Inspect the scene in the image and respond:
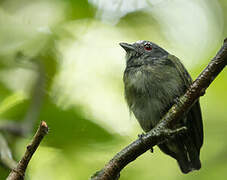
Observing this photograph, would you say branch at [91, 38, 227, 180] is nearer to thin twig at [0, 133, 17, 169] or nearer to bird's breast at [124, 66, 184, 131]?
thin twig at [0, 133, 17, 169]

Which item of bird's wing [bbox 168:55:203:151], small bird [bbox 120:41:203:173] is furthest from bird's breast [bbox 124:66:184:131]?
bird's wing [bbox 168:55:203:151]

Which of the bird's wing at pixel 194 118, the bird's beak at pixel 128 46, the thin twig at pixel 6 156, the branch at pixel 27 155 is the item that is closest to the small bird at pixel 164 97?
the bird's wing at pixel 194 118

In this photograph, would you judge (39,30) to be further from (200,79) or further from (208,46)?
(208,46)

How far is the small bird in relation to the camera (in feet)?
14.7

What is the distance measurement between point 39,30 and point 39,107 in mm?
1138

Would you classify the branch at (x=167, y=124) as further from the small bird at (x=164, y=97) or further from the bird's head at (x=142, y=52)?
the bird's head at (x=142, y=52)

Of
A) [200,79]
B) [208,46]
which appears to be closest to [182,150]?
[208,46]

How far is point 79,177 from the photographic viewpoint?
4.62 metres

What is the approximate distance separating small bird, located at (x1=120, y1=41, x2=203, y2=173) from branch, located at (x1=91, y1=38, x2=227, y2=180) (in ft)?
4.90

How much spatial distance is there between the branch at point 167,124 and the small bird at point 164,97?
58.8 inches

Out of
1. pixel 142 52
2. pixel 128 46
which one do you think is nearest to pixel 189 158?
pixel 142 52

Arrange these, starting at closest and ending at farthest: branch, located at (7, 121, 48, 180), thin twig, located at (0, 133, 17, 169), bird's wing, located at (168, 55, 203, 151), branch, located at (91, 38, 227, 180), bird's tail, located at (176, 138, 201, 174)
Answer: branch, located at (7, 121, 48, 180), branch, located at (91, 38, 227, 180), thin twig, located at (0, 133, 17, 169), bird's wing, located at (168, 55, 203, 151), bird's tail, located at (176, 138, 201, 174)

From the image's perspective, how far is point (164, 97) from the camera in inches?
176

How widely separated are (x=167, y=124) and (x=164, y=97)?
165 centimetres
